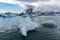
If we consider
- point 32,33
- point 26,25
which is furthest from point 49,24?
point 26,25

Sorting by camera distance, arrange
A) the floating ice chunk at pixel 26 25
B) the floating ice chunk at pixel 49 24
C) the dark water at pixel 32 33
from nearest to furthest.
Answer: the dark water at pixel 32 33 → the floating ice chunk at pixel 26 25 → the floating ice chunk at pixel 49 24

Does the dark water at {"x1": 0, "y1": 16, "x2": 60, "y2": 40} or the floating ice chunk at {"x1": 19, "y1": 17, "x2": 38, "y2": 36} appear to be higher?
the floating ice chunk at {"x1": 19, "y1": 17, "x2": 38, "y2": 36}

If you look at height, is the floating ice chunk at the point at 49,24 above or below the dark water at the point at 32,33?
above

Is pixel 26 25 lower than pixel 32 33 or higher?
higher

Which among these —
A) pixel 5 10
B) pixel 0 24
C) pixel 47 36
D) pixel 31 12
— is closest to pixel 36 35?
pixel 47 36

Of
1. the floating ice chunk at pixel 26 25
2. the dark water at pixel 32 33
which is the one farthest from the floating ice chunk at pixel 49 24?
the floating ice chunk at pixel 26 25

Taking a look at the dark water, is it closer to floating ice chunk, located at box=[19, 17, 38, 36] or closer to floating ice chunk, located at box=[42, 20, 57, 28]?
floating ice chunk, located at box=[19, 17, 38, 36]

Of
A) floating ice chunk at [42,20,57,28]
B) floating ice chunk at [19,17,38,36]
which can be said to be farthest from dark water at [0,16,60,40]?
floating ice chunk at [42,20,57,28]

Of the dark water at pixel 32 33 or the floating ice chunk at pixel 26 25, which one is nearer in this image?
the dark water at pixel 32 33

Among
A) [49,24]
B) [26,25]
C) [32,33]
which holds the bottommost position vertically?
[32,33]

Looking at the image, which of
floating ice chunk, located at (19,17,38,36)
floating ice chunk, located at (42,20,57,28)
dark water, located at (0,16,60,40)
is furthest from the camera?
floating ice chunk, located at (42,20,57,28)

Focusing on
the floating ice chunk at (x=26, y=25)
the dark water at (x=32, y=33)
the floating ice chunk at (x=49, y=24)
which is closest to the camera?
the dark water at (x=32, y=33)

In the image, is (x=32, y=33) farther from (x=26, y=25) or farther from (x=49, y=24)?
(x=49, y=24)

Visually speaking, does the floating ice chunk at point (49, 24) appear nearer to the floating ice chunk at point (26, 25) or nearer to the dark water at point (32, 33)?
the dark water at point (32, 33)
